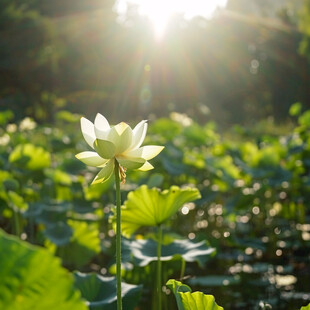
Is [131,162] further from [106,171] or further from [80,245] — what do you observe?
[80,245]

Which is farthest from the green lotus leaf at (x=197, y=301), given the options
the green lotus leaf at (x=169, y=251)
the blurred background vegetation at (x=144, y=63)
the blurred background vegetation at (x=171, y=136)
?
the blurred background vegetation at (x=144, y=63)

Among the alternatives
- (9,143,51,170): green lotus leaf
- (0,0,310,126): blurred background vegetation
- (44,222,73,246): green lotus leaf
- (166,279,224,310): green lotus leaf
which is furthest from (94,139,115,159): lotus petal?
(0,0,310,126): blurred background vegetation

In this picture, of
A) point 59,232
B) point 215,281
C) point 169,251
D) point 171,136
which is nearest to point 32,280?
point 169,251

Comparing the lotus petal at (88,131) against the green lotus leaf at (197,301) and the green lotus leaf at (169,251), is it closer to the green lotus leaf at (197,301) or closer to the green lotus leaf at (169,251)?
the green lotus leaf at (197,301)

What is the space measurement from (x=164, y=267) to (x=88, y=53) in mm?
16123

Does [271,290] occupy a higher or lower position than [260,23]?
lower

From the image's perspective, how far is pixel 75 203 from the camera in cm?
321

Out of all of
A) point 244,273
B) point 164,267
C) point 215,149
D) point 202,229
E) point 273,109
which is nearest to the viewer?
point 164,267

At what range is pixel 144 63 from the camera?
19.6m

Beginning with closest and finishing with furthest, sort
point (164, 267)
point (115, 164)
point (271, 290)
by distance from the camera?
point (115, 164)
point (164, 267)
point (271, 290)

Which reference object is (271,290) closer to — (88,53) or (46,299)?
(46,299)

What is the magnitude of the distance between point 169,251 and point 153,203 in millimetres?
348

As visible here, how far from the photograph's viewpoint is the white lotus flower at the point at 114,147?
946mm

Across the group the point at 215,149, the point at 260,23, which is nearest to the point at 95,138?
the point at 215,149
